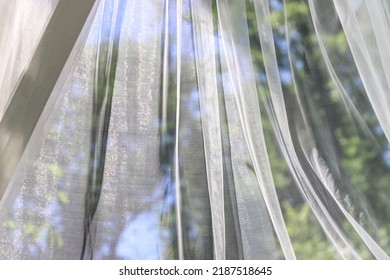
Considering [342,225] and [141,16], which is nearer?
[342,225]

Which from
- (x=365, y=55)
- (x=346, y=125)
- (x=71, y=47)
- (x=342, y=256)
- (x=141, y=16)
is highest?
(x=141, y=16)

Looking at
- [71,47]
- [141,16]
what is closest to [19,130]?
[71,47]

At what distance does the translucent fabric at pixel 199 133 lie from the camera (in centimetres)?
106

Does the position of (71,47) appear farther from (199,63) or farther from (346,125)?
(346,125)

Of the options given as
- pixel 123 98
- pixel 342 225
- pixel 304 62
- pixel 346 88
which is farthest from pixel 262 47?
pixel 342 225

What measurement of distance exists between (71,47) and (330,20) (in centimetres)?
59

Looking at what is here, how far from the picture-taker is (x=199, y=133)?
3.84 feet

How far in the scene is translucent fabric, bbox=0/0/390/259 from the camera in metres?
1.06

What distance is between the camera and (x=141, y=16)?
4.30 feet

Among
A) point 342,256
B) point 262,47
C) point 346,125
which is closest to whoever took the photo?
point 342,256

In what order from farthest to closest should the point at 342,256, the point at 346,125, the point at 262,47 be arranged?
the point at 262,47
the point at 346,125
the point at 342,256

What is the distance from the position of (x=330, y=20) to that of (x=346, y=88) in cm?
18

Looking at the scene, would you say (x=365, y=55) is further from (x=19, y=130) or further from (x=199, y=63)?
(x=19, y=130)

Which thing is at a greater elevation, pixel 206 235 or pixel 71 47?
pixel 71 47
